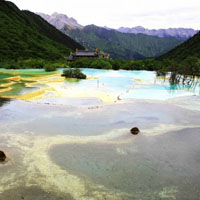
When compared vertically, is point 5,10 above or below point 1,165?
above

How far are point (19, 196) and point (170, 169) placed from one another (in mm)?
5144

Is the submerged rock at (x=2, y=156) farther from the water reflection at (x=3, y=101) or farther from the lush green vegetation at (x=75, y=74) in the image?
the lush green vegetation at (x=75, y=74)

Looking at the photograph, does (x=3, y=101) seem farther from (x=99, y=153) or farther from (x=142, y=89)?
(x=142, y=89)

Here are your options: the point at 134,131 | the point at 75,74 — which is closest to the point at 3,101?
the point at 134,131

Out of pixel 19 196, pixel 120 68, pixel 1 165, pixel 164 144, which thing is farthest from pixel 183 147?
pixel 120 68

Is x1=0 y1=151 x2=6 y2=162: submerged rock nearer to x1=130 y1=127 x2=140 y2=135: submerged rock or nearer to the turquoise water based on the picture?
x1=130 y1=127 x2=140 y2=135: submerged rock

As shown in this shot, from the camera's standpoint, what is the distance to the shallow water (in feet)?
22.0

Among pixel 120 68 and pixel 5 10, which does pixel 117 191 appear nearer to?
pixel 120 68

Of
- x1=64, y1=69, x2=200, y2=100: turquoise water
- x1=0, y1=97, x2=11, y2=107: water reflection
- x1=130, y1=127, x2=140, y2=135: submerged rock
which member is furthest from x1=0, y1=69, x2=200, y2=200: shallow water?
x1=64, y1=69, x2=200, y2=100: turquoise water

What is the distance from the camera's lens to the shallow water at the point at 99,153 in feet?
22.0

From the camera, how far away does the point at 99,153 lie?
8.95m

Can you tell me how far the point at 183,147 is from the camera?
31.2 ft

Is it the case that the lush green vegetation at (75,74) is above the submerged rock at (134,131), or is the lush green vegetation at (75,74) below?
above

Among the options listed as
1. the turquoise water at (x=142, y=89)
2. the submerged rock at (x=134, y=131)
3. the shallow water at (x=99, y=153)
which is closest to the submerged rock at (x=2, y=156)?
the shallow water at (x=99, y=153)
